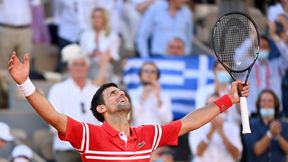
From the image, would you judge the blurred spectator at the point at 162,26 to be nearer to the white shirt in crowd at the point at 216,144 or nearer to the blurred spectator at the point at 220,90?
the blurred spectator at the point at 220,90

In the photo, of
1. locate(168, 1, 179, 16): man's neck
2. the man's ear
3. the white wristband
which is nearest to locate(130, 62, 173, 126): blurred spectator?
locate(168, 1, 179, 16): man's neck

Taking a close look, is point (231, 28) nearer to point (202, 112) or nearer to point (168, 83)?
point (202, 112)

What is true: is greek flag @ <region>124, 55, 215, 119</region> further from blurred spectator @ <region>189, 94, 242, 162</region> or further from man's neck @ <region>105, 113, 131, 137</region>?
man's neck @ <region>105, 113, 131, 137</region>

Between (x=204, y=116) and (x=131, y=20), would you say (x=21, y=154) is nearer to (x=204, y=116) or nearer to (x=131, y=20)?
(x=204, y=116)

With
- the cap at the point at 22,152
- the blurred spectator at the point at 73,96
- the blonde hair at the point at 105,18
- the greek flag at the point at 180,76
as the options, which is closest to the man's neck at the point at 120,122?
the cap at the point at 22,152

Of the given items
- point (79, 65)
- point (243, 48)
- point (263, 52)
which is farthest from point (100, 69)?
point (243, 48)

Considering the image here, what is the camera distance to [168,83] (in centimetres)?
1487

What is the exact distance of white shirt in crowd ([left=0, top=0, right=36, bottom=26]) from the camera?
14.9m

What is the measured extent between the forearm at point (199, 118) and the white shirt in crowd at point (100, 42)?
5072 mm

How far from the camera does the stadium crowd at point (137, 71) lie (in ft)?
44.0

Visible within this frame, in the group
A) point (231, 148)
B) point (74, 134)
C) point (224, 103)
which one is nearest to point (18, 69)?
point (74, 134)

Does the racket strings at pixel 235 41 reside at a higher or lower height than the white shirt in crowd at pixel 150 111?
lower

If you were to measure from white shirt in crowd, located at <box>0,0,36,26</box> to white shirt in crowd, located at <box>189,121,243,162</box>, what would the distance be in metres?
2.72

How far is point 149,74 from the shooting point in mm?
14141
